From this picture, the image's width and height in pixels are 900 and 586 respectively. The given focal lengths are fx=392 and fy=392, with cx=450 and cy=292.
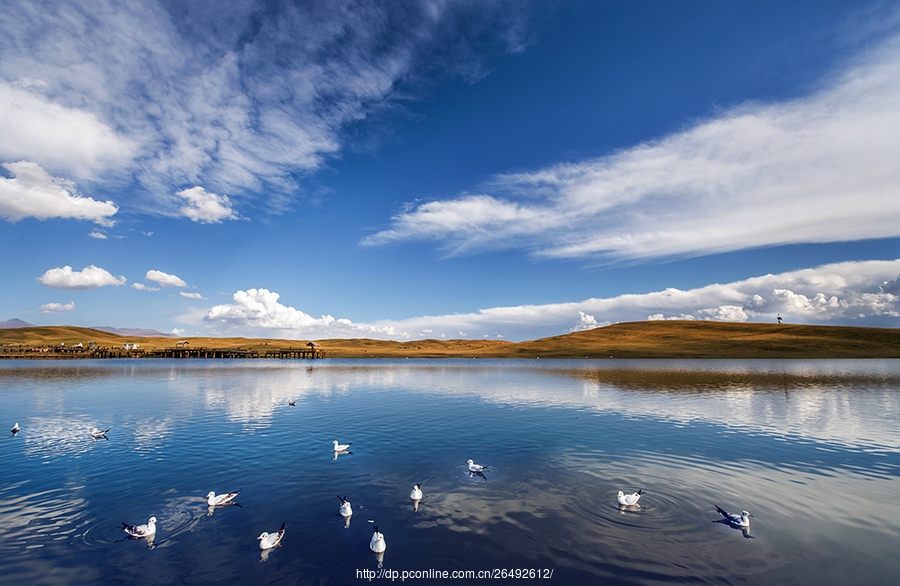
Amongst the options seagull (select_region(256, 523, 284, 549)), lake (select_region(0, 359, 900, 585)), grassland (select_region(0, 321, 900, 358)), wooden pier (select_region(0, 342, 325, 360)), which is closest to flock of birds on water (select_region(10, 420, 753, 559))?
seagull (select_region(256, 523, 284, 549))

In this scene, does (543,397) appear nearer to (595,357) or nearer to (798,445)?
(798,445)

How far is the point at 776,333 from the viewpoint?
138m

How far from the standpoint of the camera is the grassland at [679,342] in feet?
363

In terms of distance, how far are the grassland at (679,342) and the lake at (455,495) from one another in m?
98.4

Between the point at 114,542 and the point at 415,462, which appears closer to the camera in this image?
the point at 114,542

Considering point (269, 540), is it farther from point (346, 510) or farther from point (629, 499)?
point (629, 499)

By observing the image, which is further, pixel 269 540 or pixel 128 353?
pixel 128 353

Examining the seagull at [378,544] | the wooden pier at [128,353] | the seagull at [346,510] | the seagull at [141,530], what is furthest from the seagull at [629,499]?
the wooden pier at [128,353]

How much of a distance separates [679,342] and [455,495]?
456ft

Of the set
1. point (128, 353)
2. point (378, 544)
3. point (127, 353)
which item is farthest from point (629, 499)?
point (127, 353)

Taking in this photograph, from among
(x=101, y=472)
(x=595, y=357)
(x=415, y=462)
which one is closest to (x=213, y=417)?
(x=101, y=472)

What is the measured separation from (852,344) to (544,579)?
160 meters

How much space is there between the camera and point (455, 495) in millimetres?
12336

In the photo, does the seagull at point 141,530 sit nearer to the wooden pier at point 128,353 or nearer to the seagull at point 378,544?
the seagull at point 378,544
